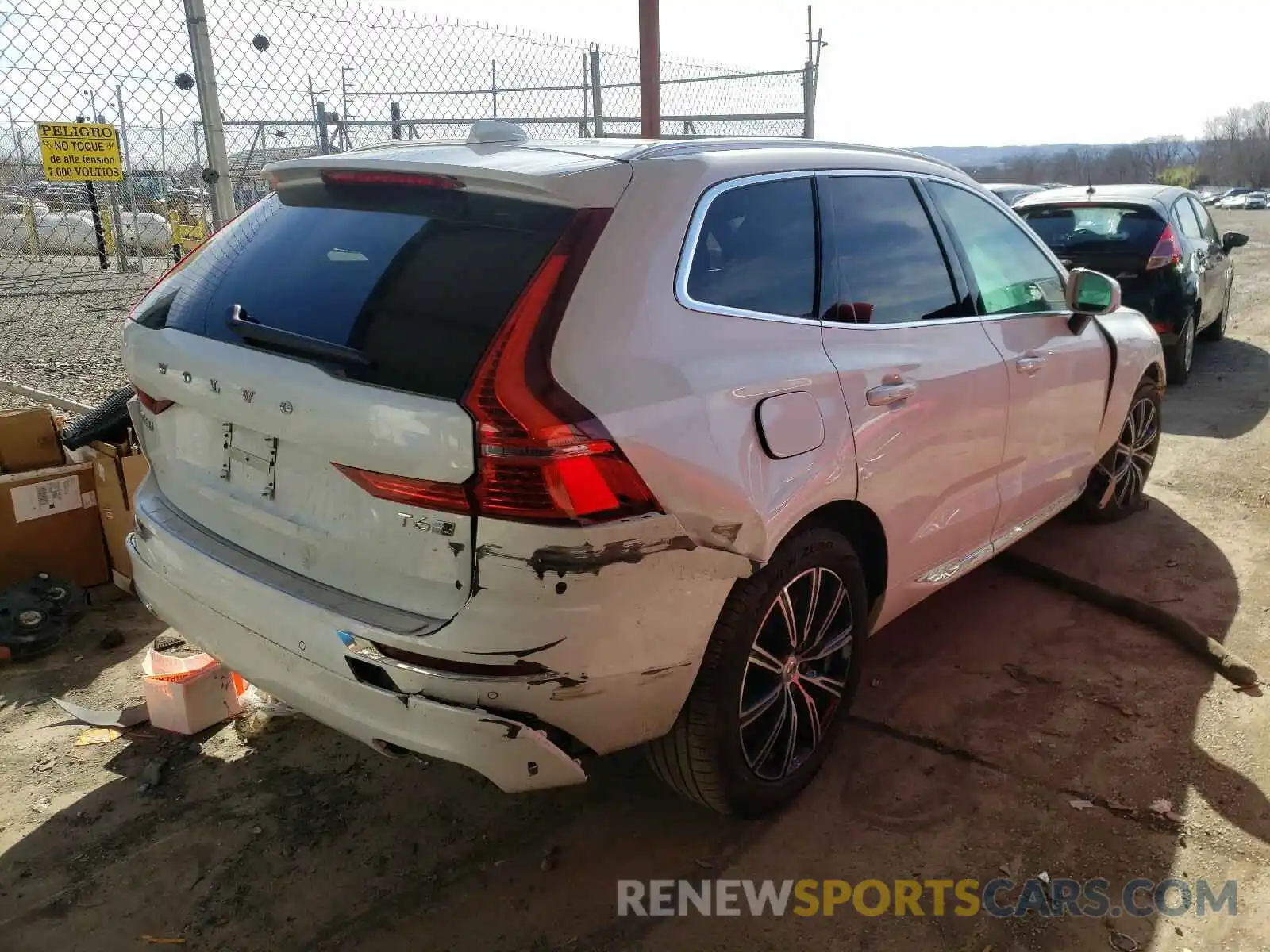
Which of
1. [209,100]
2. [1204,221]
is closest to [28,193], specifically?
[209,100]

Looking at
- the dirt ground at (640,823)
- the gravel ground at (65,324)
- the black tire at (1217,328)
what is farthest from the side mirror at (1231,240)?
the gravel ground at (65,324)

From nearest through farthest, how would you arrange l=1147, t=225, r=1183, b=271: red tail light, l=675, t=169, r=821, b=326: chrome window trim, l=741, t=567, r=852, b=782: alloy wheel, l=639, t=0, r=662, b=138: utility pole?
l=675, t=169, r=821, b=326: chrome window trim
l=741, t=567, r=852, b=782: alloy wheel
l=639, t=0, r=662, b=138: utility pole
l=1147, t=225, r=1183, b=271: red tail light

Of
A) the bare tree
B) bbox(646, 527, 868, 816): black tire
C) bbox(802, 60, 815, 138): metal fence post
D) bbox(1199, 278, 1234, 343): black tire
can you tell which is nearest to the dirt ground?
bbox(646, 527, 868, 816): black tire

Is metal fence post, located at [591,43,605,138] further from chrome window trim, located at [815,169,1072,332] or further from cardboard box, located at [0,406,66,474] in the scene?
cardboard box, located at [0,406,66,474]

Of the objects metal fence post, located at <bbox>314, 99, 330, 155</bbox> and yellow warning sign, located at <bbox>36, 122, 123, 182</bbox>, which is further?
metal fence post, located at <bbox>314, 99, 330, 155</bbox>

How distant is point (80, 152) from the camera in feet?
18.6

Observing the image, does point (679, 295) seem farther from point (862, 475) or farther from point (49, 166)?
point (49, 166)

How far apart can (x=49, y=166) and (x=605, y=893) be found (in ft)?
17.7

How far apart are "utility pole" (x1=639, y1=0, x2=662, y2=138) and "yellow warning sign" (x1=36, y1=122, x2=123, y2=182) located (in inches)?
130

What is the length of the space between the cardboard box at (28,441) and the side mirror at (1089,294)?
14.6ft

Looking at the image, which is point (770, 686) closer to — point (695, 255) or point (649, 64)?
point (695, 255)

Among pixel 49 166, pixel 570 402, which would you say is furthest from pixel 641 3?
pixel 570 402

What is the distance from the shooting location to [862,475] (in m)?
2.78

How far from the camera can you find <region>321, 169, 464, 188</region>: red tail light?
2.37 m
